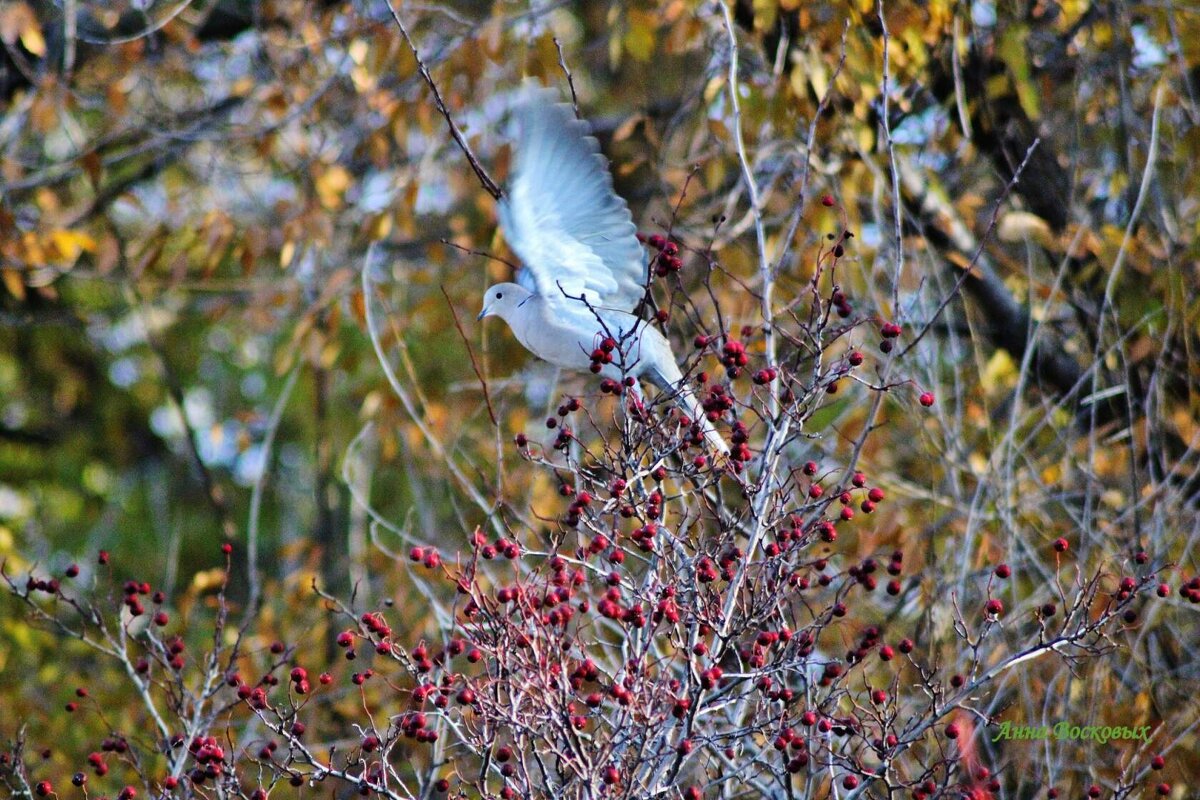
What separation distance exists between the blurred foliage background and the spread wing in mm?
131

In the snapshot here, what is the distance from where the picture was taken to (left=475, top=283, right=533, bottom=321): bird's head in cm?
351

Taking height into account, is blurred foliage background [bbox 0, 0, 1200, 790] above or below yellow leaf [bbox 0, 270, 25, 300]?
above

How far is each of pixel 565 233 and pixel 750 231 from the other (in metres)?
1.74

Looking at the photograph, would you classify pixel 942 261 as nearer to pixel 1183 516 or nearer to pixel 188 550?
pixel 1183 516

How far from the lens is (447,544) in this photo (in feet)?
18.8

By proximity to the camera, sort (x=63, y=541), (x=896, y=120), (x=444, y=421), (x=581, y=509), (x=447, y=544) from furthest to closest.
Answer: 1. (x=63, y=541)
2. (x=447, y=544)
3. (x=444, y=421)
4. (x=896, y=120)
5. (x=581, y=509)

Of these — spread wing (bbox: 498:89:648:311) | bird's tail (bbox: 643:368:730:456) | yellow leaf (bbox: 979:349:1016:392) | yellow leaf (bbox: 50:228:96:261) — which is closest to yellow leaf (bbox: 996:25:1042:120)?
yellow leaf (bbox: 979:349:1016:392)

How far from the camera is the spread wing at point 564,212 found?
10.9ft

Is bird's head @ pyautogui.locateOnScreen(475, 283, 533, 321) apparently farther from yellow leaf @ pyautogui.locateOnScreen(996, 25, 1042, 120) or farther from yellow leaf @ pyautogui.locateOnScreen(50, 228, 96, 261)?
yellow leaf @ pyautogui.locateOnScreen(50, 228, 96, 261)

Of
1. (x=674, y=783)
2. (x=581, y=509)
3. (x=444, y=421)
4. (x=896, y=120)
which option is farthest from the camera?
(x=444, y=421)

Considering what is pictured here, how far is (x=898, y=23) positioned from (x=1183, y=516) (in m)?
1.71

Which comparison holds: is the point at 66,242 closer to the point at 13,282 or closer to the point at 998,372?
the point at 13,282

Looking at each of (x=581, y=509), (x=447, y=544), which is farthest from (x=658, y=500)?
(x=447, y=544)

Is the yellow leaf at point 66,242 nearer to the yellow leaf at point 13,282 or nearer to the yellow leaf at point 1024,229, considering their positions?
the yellow leaf at point 13,282
